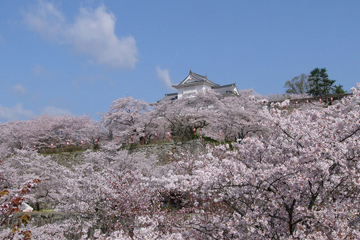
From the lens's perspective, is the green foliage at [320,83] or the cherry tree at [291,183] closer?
the cherry tree at [291,183]

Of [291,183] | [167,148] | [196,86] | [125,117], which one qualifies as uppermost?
[196,86]

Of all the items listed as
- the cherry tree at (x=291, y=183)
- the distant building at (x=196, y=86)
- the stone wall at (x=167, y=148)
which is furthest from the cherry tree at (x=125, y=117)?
the cherry tree at (x=291, y=183)

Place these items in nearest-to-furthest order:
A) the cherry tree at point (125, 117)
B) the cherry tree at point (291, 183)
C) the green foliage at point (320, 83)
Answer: the cherry tree at point (291, 183) → the cherry tree at point (125, 117) → the green foliage at point (320, 83)

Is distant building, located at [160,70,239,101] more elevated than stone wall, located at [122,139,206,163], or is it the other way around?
distant building, located at [160,70,239,101]

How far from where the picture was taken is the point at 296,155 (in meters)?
4.62

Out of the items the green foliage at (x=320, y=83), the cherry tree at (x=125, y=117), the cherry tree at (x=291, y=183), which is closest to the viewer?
the cherry tree at (x=291, y=183)

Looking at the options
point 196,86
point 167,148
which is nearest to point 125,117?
point 167,148

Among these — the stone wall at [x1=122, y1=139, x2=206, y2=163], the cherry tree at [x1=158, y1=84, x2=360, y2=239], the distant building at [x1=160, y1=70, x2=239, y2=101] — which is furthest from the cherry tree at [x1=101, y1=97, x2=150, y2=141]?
the cherry tree at [x1=158, y1=84, x2=360, y2=239]

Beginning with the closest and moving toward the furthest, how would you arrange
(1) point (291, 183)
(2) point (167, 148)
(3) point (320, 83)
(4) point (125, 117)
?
(1) point (291, 183) → (2) point (167, 148) → (4) point (125, 117) → (3) point (320, 83)

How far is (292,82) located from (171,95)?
14.2 metres

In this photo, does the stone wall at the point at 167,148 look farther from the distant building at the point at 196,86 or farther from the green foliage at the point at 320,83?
the green foliage at the point at 320,83

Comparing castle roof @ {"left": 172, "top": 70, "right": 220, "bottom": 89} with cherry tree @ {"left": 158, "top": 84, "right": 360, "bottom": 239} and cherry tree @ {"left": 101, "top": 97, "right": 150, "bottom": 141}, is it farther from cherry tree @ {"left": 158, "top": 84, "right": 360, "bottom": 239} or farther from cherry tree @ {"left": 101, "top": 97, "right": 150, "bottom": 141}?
cherry tree @ {"left": 158, "top": 84, "right": 360, "bottom": 239}

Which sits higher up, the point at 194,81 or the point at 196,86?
the point at 194,81

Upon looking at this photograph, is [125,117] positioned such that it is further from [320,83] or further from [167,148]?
[320,83]
